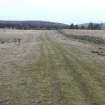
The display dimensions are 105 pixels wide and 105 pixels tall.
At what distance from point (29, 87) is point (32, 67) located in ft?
16.0

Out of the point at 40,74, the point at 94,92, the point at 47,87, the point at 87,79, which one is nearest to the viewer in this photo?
the point at 94,92

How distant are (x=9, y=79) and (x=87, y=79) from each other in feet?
10.0

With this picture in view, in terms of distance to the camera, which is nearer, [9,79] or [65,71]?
[9,79]

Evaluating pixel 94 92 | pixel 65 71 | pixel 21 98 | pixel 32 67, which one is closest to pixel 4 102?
pixel 21 98

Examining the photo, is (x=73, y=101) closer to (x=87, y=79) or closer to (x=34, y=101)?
(x=34, y=101)

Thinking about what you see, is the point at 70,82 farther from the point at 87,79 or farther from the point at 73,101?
the point at 73,101

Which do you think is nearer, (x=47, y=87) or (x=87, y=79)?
(x=47, y=87)

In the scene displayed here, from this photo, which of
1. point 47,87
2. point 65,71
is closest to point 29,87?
point 47,87

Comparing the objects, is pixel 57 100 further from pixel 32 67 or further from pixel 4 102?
pixel 32 67

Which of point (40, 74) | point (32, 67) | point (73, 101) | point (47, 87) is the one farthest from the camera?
point (32, 67)

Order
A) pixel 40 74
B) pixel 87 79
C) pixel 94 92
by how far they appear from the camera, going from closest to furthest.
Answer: pixel 94 92 < pixel 87 79 < pixel 40 74

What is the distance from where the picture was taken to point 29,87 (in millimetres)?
11094

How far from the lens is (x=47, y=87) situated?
11000mm

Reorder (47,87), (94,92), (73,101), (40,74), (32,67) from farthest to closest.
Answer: (32,67) < (40,74) < (47,87) < (94,92) < (73,101)
